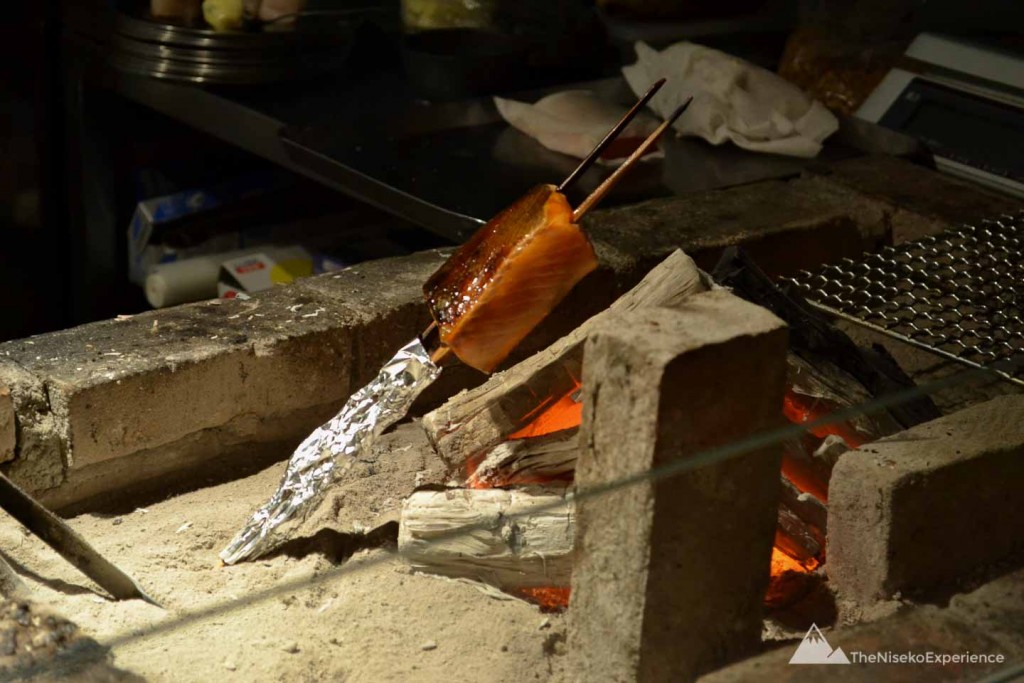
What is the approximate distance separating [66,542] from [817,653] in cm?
121

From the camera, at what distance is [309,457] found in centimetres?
236

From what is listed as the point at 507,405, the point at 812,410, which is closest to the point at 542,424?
the point at 507,405

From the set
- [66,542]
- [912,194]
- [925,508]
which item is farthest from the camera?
[912,194]

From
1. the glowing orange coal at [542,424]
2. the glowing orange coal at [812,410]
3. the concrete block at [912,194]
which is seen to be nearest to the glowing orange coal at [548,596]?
the glowing orange coal at [542,424]

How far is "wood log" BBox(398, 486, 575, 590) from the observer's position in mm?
2070

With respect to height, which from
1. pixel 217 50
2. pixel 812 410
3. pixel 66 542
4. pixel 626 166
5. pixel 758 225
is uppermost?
pixel 626 166

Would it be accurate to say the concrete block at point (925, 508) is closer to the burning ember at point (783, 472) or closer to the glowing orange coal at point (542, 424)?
the burning ember at point (783, 472)

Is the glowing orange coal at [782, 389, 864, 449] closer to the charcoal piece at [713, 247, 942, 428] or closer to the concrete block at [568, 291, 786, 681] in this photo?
the charcoal piece at [713, 247, 942, 428]

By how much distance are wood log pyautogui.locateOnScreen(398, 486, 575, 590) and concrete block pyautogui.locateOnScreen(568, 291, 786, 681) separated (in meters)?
0.30

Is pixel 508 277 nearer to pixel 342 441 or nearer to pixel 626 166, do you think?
pixel 626 166

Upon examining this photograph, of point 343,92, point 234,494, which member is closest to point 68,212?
point 343,92

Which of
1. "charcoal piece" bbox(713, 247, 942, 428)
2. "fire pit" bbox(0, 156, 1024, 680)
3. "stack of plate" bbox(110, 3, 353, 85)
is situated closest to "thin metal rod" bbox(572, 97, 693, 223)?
"fire pit" bbox(0, 156, 1024, 680)

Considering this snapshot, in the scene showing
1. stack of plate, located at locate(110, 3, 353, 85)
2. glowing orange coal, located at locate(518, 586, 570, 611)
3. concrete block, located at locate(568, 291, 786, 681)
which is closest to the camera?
concrete block, located at locate(568, 291, 786, 681)

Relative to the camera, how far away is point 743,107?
3.69 metres
